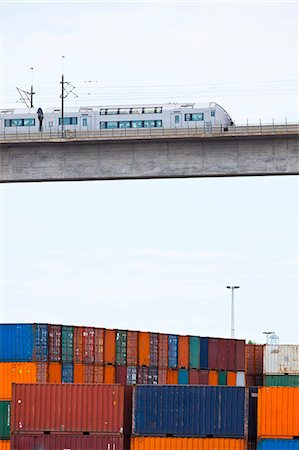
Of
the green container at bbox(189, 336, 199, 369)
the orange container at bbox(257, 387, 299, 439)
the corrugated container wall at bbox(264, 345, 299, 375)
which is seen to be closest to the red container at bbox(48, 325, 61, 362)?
the green container at bbox(189, 336, 199, 369)

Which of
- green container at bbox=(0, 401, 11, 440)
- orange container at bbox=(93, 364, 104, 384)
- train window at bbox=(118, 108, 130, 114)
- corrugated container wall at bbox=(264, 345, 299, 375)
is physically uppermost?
train window at bbox=(118, 108, 130, 114)

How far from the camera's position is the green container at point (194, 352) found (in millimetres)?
73375

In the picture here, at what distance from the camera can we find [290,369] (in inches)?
3103

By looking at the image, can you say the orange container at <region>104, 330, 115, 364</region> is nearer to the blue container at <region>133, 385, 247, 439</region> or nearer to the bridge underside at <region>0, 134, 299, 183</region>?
the blue container at <region>133, 385, 247, 439</region>

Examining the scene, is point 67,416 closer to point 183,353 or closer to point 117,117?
point 183,353

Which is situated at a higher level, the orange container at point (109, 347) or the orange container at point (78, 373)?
the orange container at point (109, 347)

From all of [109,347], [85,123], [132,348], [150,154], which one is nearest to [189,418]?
[109,347]

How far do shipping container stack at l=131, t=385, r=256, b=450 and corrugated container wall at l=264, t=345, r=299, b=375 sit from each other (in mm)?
24646

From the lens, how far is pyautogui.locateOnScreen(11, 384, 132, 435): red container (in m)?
54.1

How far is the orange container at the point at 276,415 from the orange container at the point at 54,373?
12.5 m

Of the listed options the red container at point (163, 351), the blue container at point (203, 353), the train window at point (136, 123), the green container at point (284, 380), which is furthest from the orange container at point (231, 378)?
the train window at point (136, 123)

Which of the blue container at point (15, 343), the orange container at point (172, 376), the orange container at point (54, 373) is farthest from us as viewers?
the orange container at point (172, 376)

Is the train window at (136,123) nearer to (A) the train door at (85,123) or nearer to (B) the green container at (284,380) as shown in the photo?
(A) the train door at (85,123)

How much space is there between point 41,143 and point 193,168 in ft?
35.3
